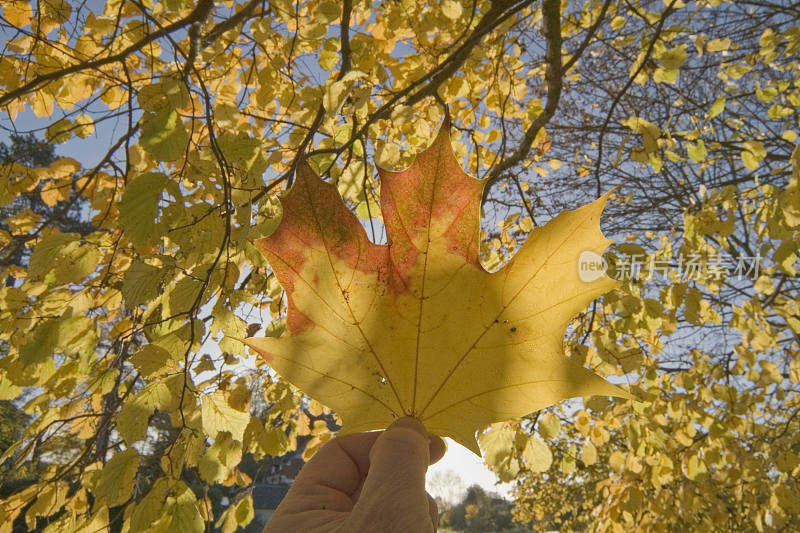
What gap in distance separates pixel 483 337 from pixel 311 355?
230 millimetres

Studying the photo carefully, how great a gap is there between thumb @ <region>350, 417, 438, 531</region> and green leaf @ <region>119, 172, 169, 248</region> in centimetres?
→ 71

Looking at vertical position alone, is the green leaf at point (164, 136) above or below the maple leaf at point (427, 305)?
above

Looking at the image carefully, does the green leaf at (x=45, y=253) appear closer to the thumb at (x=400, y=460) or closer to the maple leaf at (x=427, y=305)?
the maple leaf at (x=427, y=305)

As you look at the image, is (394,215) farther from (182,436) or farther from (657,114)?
(657,114)

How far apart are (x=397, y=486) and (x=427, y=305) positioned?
0.22 meters

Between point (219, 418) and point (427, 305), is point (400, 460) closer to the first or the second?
point (427, 305)

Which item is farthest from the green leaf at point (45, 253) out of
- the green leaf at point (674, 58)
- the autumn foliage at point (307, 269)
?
the green leaf at point (674, 58)

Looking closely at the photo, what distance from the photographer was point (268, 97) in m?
1.90

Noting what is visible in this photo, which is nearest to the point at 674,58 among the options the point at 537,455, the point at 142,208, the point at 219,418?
the point at 537,455

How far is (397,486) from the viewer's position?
1.78 feet

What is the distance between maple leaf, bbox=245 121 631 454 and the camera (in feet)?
1.78

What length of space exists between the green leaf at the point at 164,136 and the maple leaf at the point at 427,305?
0.57 m

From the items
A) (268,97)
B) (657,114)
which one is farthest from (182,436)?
(657,114)

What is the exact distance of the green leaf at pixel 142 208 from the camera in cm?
96
